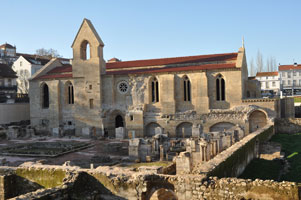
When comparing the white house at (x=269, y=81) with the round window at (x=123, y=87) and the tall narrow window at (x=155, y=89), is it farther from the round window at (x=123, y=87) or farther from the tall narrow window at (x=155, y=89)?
the round window at (x=123, y=87)

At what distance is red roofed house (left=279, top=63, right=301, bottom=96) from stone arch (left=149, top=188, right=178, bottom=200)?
65.5 m

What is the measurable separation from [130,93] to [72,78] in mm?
8498

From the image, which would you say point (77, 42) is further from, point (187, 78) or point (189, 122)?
point (189, 122)

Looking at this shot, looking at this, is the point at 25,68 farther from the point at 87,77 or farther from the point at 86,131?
the point at 86,131

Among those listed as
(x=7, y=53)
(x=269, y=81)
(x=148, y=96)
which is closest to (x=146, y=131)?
(x=148, y=96)

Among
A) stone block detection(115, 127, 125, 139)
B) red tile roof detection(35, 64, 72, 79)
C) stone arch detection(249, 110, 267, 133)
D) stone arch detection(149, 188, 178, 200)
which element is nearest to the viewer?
stone arch detection(149, 188, 178, 200)

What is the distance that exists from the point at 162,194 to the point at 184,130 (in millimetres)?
21778

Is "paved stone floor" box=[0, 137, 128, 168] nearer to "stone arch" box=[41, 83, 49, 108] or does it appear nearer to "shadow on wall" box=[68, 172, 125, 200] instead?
"shadow on wall" box=[68, 172, 125, 200]

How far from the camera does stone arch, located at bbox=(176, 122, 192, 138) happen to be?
3337 centimetres

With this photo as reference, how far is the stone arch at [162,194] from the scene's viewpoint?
11.5 metres

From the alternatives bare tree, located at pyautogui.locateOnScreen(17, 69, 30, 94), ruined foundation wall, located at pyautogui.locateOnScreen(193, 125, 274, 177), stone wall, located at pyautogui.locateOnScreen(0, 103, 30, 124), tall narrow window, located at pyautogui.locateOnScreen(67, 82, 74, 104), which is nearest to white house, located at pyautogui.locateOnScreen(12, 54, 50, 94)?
bare tree, located at pyautogui.locateOnScreen(17, 69, 30, 94)

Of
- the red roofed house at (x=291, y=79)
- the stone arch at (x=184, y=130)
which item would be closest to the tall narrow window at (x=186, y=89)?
the stone arch at (x=184, y=130)

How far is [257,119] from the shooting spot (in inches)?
1250

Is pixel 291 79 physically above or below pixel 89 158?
above
